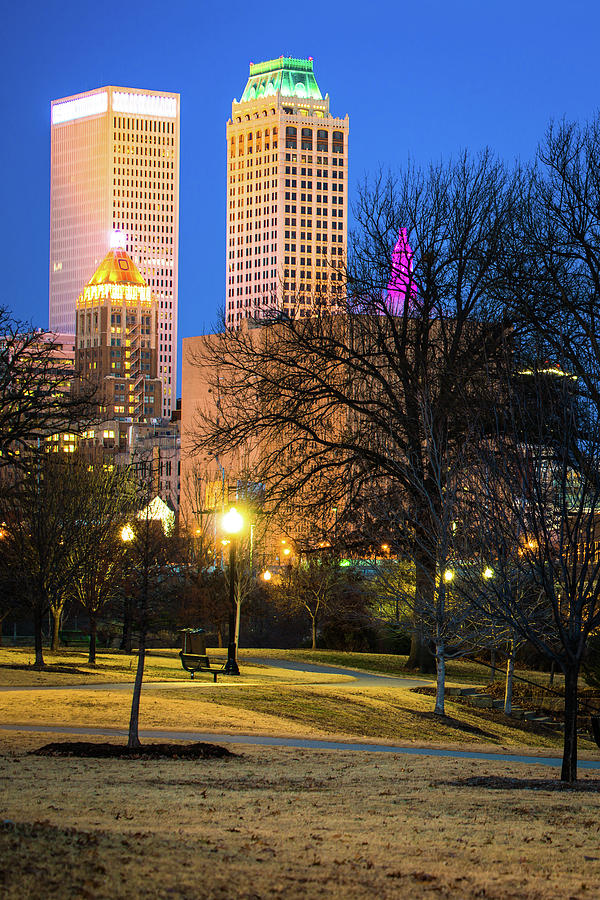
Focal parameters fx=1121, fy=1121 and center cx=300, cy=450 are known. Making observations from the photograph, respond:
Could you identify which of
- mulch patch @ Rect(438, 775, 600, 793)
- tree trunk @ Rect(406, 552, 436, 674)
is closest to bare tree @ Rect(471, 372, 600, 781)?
mulch patch @ Rect(438, 775, 600, 793)

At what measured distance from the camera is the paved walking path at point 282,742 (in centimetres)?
1797

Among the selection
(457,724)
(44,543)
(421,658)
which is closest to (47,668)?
(44,543)

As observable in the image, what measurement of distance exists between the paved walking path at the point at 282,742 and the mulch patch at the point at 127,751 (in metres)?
1.74

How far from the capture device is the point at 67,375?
92.6 ft

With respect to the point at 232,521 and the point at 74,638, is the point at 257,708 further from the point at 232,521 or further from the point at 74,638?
the point at 74,638

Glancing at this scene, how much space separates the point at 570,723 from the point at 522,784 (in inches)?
37.9

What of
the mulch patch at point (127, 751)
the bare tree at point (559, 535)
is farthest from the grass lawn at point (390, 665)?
the bare tree at point (559, 535)

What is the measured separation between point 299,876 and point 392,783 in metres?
6.04

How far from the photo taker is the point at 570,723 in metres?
13.7

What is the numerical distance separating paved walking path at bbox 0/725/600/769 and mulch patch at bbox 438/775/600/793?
3.86 m

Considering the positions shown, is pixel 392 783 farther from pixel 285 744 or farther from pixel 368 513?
pixel 368 513

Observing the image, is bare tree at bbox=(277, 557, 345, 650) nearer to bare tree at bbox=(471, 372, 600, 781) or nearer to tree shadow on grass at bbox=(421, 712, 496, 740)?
tree shadow on grass at bbox=(421, 712, 496, 740)

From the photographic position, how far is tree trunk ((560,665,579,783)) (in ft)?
45.0

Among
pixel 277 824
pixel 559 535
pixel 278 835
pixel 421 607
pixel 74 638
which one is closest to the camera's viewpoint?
pixel 278 835
